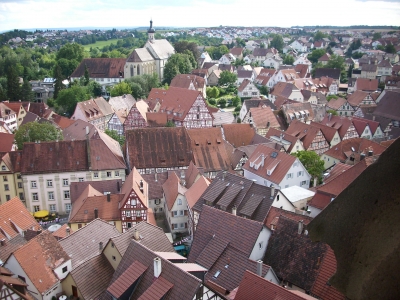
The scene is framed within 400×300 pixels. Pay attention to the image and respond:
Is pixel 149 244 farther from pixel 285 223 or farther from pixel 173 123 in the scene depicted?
pixel 173 123

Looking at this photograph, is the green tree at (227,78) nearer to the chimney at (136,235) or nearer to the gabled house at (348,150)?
the gabled house at (348,150)

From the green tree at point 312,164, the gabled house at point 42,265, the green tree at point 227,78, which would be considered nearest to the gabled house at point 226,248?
the gabled house at point 42,265

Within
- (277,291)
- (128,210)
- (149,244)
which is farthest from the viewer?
(128,210)

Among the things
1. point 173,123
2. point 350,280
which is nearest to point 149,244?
point 350,280

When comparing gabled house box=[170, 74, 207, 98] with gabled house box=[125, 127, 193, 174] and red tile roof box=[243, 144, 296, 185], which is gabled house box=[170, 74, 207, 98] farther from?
red tile roof box=[243, 144, 296, 185]

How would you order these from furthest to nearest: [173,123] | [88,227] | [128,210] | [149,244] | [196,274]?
[173,123]
[128,210]
[88,227]
[149,244]
[196,274]

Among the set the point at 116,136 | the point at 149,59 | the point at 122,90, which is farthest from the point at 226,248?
the point at 149,59

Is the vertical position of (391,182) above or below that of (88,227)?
above

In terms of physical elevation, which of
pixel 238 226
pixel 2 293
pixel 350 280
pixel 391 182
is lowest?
pixel 2 293
